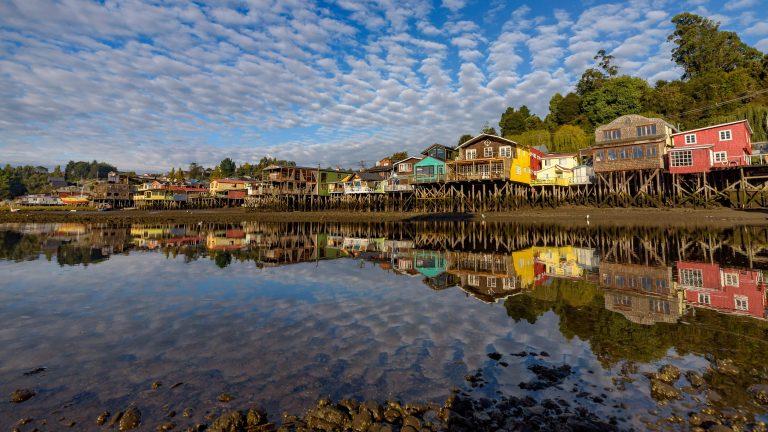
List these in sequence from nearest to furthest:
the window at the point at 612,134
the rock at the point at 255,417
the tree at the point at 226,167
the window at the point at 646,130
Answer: the rock at the point at 255,417 < the window at the point at 646,130 < the window at the point at 612,134 < the tree at the point at 226,167

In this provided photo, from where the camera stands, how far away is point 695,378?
18.2 ft

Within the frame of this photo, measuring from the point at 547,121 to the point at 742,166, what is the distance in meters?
42.1

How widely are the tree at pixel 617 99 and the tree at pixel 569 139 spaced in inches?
152

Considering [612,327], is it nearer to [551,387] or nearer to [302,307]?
[551,387]

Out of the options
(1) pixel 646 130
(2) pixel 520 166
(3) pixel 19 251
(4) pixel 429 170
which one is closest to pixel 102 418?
(3) pixel 19 251

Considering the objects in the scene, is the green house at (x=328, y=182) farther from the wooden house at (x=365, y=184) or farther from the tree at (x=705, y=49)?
the tree at (x=705, y=49)

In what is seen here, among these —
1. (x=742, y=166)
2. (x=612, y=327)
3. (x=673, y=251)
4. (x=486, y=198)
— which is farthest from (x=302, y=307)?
(x=742, y=166)

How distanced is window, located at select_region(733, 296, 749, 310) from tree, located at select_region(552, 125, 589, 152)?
190ft

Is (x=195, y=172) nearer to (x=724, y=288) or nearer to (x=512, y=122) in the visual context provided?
(x=512, y=122)

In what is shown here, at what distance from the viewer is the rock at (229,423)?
4.58 meters

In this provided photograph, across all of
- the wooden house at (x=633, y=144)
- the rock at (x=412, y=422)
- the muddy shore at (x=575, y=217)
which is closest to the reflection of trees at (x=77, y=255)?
the rock at (x=412, y=422)

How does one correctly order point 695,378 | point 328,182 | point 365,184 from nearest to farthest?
point 695,378 < point 365,184 < point 328,182

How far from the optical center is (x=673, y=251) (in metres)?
18.1

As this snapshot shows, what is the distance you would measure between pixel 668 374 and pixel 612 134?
47.1 meters
